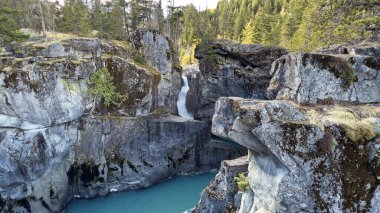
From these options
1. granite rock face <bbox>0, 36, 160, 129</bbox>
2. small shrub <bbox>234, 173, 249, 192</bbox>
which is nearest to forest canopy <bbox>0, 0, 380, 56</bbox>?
granite rock face <bbox>0, 36, 160, 129</bbox>

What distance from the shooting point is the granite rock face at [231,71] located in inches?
1330

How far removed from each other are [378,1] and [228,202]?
509 inches

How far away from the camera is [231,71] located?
3431 centimetres

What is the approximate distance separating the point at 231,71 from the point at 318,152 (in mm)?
25588

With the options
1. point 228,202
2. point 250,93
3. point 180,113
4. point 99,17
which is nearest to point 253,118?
point 228,202

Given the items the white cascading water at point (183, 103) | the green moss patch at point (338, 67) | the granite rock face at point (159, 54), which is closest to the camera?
the green moss patch at point (338, 67)

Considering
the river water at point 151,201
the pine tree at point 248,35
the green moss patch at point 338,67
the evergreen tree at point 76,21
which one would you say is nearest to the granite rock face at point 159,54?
the river water at point 151,201

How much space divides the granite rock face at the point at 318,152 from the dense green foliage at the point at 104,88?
1721 centimetres

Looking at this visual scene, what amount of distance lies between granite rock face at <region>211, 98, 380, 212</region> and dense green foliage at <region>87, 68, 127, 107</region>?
678 inches

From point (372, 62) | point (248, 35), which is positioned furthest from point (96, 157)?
point (248, 35)

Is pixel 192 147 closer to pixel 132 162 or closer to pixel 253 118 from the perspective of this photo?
pixel 132 162

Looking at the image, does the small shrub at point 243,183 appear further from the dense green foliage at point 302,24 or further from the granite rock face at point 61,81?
the granite rock face at point 61,81

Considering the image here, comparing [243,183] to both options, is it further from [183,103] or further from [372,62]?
[183,103]

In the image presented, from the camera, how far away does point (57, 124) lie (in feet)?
73.5
